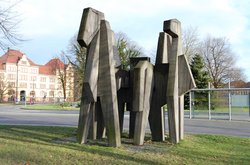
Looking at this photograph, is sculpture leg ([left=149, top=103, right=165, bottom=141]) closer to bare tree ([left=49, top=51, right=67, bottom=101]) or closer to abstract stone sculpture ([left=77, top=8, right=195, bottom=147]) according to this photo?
abstract stone sculpture ([left=77, top=8, right=195, bottom=147])

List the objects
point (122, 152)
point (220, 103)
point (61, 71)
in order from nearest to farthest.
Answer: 1. point (122, 152)
2. point (220, 103)
3. point (61, 71)

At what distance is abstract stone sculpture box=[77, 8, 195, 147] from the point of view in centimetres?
910

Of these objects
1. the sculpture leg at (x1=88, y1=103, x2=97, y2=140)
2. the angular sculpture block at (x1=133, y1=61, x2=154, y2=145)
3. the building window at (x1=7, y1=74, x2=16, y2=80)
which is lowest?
the sculpture leg at (x1=88, y1=103, x2=97, y2=140)

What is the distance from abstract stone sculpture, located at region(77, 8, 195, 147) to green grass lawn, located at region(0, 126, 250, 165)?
19.8 inches

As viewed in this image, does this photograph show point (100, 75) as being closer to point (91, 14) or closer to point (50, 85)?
point (91, 14)

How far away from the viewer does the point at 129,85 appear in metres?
10.5

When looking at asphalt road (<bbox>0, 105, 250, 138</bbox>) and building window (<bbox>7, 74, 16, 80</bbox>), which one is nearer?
asphalt road (<bbox>0, 105, 250, 138</bbox>)

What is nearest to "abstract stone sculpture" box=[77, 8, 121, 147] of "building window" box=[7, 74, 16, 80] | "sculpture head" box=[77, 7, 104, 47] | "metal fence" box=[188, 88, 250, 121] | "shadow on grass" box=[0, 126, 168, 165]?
"sculpture head" box=[77, 7, 104, 47]

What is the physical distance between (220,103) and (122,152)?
61.1 feet

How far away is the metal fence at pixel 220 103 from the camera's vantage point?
23.9 meters

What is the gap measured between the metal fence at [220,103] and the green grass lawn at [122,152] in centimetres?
1393

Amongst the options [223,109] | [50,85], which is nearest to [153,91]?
[223,109]

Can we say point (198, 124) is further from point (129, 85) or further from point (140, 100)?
point (140, 100)

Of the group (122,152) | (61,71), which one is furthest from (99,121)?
(61,71)
